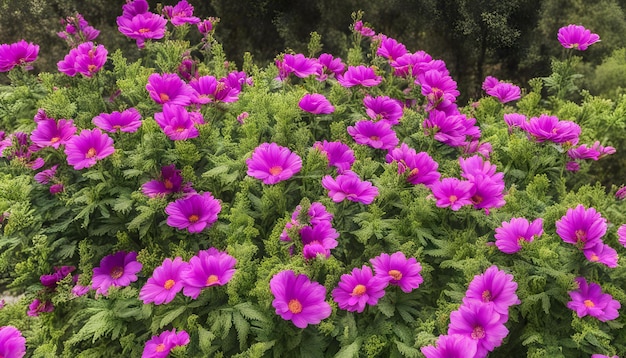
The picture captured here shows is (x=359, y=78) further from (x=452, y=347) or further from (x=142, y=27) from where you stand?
(x=452, y=347)

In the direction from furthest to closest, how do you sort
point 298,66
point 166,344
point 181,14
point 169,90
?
point 181,14
point 298,66
point 169,90
point 166,344

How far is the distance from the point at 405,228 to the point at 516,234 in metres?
0.33

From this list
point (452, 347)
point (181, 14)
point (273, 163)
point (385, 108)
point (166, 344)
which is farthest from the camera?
point (181, 14)

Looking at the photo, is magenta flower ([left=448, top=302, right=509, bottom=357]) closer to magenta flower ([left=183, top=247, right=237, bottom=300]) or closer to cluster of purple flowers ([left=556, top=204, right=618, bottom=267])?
cluster of purple flowers ([left=556, top=204, right=618, bottom=267])

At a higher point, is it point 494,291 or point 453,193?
point 453,193

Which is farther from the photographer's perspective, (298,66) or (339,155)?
(298,66)

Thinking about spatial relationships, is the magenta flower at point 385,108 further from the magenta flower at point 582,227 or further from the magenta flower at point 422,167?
the magenta flower at point 582,227

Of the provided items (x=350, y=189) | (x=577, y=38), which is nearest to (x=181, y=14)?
(x=350, y=189)

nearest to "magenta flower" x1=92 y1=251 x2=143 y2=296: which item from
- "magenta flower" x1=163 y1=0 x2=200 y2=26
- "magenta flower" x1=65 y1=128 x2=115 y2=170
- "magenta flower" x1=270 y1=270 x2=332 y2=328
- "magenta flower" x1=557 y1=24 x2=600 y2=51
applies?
"magenta flower" x1=65 y1=128 x2=115 y2=170

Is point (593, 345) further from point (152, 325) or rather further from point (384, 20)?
point (384, 20)

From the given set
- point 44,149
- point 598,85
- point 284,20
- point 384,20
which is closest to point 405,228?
point 44,149

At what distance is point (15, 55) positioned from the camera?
85.4 inches

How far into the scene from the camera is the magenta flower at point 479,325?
4.45 feet

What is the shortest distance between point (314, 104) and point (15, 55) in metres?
A: 1.22
